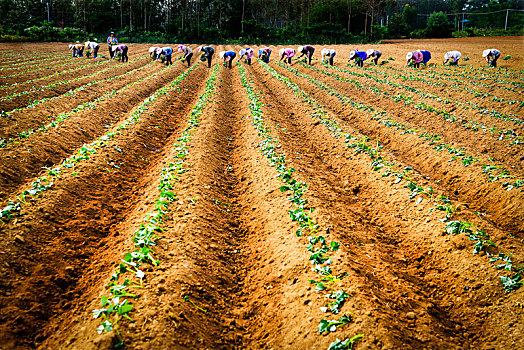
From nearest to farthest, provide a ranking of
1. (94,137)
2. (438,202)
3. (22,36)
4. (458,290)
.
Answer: (458,290) < (438,202) < (94,137) < (22,36)

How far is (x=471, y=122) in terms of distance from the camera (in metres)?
13.1

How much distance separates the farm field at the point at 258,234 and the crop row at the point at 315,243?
0.11 ft

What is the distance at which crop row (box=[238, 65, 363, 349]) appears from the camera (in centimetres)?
419

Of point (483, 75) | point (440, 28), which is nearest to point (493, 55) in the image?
point (483, 75)

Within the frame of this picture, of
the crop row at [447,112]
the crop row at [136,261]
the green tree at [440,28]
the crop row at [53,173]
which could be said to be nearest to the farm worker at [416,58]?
the crop row at [447,112]

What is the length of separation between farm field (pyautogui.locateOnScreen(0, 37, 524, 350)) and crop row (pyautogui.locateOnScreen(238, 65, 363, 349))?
0.11ft

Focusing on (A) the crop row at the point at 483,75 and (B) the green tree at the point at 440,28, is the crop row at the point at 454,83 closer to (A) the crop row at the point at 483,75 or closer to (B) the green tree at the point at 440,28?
(A) the crop row at the point at 483,75

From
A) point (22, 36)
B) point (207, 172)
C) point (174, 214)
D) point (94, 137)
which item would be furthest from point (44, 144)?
point (22, 36)

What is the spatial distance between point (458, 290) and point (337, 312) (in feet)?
7.71

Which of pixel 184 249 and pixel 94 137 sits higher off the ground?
pixel 94 137

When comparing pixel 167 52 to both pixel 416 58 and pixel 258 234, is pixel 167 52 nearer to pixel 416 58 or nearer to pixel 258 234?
pixel 416 58

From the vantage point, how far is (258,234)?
6664 mm

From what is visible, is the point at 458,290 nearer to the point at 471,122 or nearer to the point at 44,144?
the point at 471,122

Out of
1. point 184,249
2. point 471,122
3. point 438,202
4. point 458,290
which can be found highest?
point 471,122
